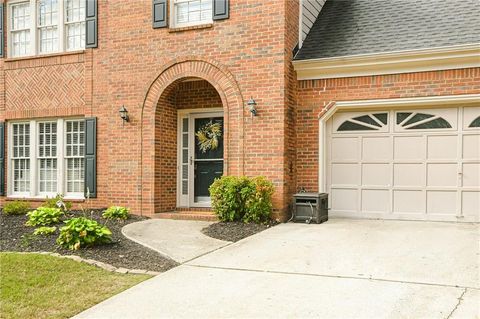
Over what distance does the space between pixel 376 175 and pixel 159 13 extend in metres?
5.95

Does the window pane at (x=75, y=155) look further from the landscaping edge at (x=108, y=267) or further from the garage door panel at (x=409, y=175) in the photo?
the garage door panel at (x=409, y=175)

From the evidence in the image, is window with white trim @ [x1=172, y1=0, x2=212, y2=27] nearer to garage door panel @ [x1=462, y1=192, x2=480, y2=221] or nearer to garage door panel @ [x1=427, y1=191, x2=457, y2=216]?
garage door panel @ [x1=427, y1=191, x2=457, y2=216]

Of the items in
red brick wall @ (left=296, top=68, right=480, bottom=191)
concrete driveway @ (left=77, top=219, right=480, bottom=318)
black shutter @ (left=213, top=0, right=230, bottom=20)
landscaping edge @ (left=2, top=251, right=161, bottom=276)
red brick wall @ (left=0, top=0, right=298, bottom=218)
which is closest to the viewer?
concrete driveway @ (left=77, top=219, right=480, bottom=318)

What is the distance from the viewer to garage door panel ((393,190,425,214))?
9914mm

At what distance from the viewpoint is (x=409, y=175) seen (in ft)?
32.7

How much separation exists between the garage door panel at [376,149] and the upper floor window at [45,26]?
7320mm

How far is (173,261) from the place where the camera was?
6.77 metres

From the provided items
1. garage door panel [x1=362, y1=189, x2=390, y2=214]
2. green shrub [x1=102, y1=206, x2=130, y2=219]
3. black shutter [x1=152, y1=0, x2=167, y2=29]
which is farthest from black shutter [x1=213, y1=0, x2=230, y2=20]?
garage door panel [x1=362, y1=189, x2=390, y2=214]

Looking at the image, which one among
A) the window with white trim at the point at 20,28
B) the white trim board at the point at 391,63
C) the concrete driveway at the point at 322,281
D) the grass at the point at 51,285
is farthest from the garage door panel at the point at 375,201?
the window with white trim at the point at 20,28

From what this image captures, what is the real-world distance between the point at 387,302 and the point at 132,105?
7.90m

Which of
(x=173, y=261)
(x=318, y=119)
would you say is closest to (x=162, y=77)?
(x=318, y=119)

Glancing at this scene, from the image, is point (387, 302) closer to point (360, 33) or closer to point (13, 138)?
point (360, 33)

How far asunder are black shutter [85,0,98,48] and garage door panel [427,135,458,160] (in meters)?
8.02

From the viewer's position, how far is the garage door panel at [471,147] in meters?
9.49
